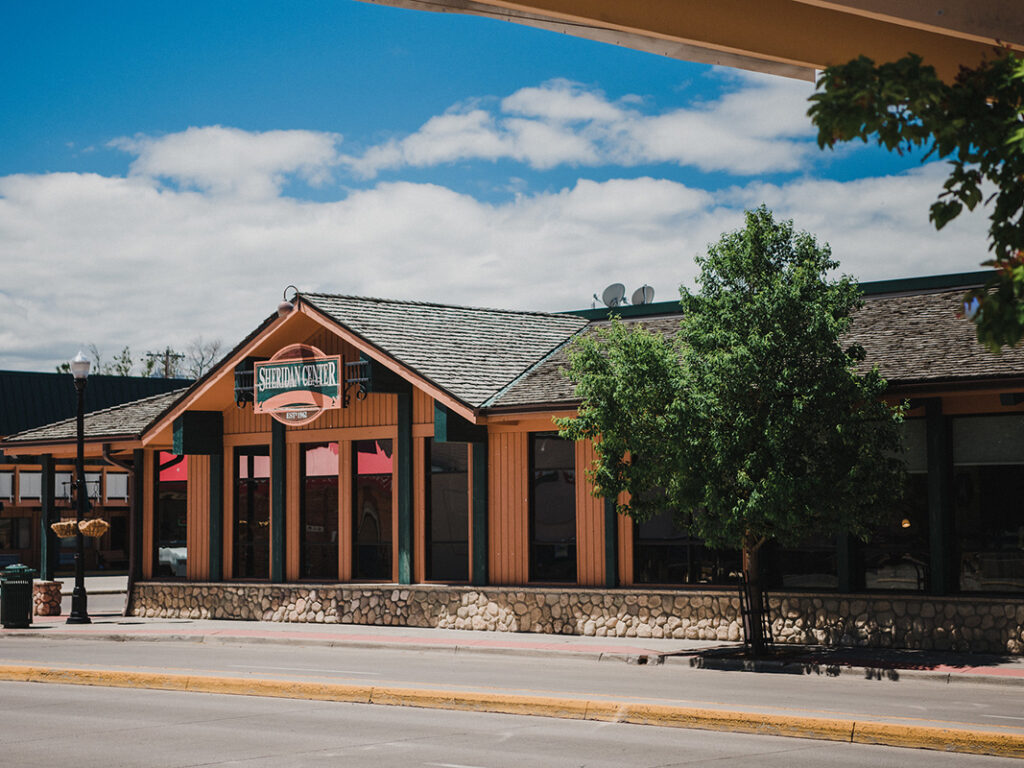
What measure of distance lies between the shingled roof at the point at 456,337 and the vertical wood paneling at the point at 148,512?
654 centimetres

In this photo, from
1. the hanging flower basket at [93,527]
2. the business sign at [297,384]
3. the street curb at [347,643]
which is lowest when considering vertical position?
the street curb at [347,643]

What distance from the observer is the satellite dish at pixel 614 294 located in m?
32.4

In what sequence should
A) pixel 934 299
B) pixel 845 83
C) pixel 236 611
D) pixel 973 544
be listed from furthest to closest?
1. pixel 236 611
2. pixel 934 299
3. pixel 973 544
4. pixel 845 83

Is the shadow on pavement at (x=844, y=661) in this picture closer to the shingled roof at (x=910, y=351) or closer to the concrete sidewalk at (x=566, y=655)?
the concrete sidewalk at (x=566, y=655)

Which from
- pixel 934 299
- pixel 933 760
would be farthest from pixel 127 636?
pixel 933 760

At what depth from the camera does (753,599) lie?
61.5 feet

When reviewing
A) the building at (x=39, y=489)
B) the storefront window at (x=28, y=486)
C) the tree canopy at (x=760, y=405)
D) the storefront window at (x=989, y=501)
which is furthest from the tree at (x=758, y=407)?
the storefront window at (x=28, y=486)

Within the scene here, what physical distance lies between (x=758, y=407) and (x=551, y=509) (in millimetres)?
6391

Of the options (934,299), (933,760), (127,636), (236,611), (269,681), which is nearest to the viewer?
(933,760)

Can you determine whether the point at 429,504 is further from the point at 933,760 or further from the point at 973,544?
the point at 933,760

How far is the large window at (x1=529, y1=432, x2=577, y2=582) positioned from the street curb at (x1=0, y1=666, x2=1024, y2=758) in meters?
9.03

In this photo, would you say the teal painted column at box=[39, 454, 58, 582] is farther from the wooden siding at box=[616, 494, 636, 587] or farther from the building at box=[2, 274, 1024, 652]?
the wooden siding at box=[616, 494, 636, 587]

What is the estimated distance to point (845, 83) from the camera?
5824mm

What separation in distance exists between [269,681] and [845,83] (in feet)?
35.9
